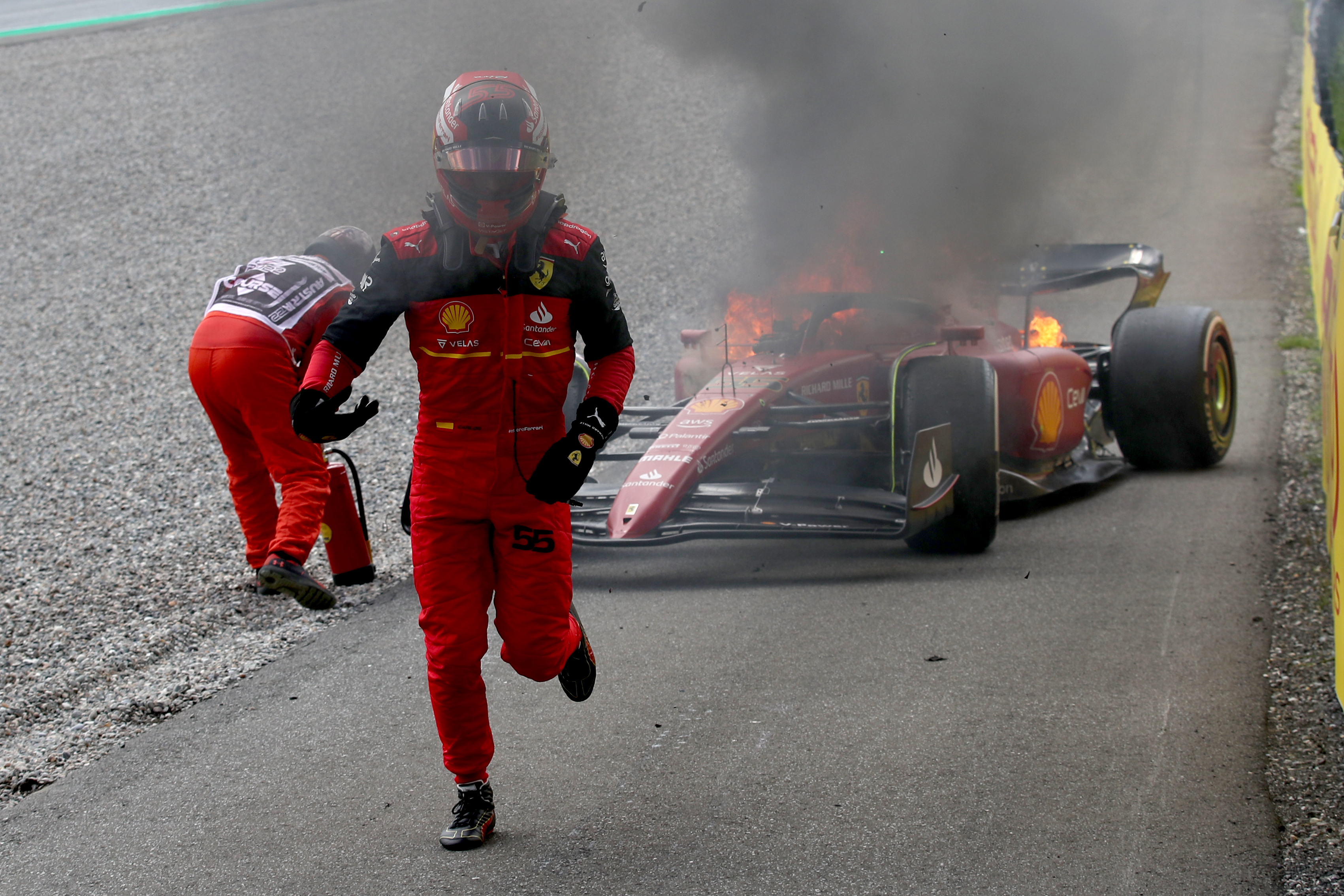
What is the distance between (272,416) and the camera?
4742 millimetres

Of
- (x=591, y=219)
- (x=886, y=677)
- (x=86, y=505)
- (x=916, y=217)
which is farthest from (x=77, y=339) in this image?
(x=886, y=677)

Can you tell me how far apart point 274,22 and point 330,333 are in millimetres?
15152

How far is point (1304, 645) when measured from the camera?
4246mm

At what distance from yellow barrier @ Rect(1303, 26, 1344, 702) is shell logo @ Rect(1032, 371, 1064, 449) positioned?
1299mm

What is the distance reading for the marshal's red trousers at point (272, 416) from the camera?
4668mm

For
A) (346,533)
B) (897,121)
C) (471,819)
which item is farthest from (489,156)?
(897,121)

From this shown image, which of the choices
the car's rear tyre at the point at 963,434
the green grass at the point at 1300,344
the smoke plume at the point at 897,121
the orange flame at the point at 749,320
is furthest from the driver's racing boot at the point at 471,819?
the green grass at the point at 1300,344

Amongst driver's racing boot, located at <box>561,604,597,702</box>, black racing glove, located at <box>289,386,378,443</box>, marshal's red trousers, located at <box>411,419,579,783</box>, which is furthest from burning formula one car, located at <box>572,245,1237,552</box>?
black racing glove, located at <box>289,386,378,443</box>

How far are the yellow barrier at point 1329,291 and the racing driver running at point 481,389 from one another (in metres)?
1.94

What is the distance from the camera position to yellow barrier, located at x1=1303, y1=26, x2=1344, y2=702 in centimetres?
324

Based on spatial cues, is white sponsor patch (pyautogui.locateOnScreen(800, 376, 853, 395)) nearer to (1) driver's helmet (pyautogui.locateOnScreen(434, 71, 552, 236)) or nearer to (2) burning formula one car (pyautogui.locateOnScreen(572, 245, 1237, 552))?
(2) burning formula one car (pyautogui.locateOnScreen(572, 245, 1237, 552))

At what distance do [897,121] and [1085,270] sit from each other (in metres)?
1.59

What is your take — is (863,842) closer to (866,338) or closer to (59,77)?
(866,338)

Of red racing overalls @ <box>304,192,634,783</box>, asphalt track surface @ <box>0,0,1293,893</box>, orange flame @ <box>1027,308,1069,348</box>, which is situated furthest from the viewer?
orange flame @ <box>1027,308,1069,348</box>
